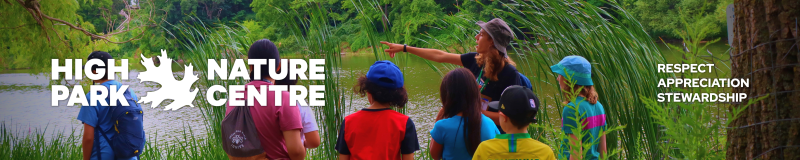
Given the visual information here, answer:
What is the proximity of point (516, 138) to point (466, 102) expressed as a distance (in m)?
0.36

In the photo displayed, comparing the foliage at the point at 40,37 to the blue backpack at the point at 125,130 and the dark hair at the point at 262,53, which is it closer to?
the blue backpack at the point at 125,130

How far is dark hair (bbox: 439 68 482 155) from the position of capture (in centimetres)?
179

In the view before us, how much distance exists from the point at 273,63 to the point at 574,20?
160 cm

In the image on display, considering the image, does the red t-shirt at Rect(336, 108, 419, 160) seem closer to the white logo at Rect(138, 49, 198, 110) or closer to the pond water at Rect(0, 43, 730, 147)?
the white logo at Rect(138, 49, 198, 110)

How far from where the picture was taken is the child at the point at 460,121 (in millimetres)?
1797

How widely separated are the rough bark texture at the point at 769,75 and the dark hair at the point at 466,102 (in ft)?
2.67

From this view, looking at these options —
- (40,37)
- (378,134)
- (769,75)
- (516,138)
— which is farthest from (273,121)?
(40,37)

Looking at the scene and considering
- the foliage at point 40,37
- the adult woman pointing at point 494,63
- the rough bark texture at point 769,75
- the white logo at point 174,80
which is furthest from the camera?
Answer: the foliage at point 40,37

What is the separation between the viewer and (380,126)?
1.79m

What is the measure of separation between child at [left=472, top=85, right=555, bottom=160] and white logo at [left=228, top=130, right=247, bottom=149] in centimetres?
89

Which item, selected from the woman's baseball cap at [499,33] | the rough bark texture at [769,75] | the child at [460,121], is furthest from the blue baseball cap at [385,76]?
the rough bark texture at [769,75]

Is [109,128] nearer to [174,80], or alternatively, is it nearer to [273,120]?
[273,120]

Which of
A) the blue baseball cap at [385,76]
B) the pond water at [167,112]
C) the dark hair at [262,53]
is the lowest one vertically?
the pond water at [167,112]

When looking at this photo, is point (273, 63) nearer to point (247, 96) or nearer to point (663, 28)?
point (247, 96)
